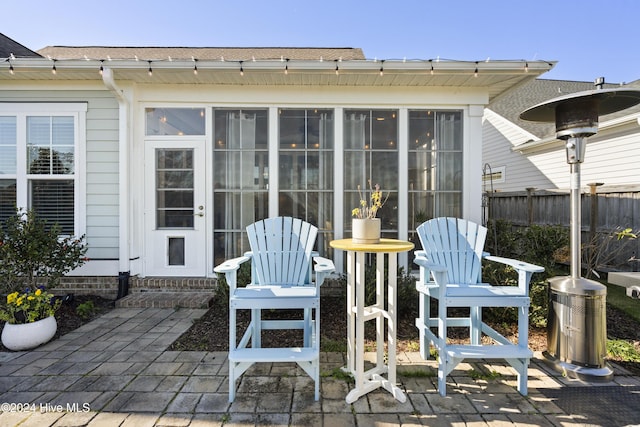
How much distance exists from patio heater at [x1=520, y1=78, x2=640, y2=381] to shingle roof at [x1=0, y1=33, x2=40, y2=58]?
632 cm

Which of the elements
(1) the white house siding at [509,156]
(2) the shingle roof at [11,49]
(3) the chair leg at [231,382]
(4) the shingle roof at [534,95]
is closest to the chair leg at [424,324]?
(3) the chair leg at [231,382]

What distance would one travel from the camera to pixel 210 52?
5965 mm

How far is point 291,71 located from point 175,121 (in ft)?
5.21

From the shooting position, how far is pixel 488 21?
5723 mm

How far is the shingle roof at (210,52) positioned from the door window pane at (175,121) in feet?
7.75

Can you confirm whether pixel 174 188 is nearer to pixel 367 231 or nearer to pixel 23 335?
pixel 23 335

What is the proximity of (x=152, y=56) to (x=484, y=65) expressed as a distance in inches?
204

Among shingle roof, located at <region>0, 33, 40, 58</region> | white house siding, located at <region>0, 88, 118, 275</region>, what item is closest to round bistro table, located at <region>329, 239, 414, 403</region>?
white house siding, located at <region>0, 88, 118, 275</region>

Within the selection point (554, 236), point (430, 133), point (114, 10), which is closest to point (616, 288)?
point (554, 236)

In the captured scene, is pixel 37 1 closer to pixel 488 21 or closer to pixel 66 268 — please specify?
pixel 66 268

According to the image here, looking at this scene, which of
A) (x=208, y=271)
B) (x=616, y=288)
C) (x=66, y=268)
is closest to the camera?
(x=66, y=268)

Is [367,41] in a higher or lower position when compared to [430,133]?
higher

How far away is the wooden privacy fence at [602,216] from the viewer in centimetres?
470

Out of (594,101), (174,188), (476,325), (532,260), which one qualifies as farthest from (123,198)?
(532,260)
